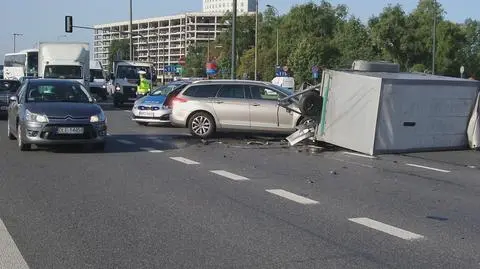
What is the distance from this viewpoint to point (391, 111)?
14.1 m

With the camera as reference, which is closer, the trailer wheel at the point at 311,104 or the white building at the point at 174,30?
the trailer wheel at the point at 311,104

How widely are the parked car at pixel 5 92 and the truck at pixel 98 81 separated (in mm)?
12120

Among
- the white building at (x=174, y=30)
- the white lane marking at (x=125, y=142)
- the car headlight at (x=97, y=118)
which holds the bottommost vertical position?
the white lane marking at (x=125, y=142)

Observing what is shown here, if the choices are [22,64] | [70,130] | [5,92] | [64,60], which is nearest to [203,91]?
[70,130]

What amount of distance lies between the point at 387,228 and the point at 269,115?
33.4 ft

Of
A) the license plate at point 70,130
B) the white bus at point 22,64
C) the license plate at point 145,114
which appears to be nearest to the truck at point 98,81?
the white bus at point 22,64

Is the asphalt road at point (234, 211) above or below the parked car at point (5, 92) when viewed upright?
below

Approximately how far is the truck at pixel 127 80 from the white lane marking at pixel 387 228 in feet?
93.3

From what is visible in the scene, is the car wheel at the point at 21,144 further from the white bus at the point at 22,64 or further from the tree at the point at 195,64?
the tree at the point at 195,64

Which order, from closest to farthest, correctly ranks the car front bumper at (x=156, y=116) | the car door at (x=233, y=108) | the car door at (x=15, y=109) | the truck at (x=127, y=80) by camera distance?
the car door at (x=15, y=109) → the car door at (x=233, y=108) → the car front bumper at (x=156, y=116) → the truck at (x=127, y=80)

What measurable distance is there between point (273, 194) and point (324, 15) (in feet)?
312

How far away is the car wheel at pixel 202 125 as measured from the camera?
1756cm

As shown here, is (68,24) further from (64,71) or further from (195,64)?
(195,64)

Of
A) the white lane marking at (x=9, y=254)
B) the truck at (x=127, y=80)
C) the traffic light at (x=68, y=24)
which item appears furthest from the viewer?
the traffic light at (x=68, y=24)
